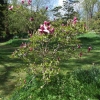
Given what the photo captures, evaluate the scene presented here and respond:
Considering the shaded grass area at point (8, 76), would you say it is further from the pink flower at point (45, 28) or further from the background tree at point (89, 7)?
the background tree at point (89, 7)

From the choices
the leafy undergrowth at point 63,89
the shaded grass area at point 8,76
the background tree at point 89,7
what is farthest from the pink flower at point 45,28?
the background tree at point 89,7

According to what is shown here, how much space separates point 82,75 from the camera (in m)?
6.94

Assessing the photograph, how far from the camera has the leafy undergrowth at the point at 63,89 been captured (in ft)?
18.6

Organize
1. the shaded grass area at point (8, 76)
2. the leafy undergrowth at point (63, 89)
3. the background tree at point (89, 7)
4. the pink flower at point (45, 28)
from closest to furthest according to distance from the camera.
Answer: the pink flower at point (45, 28) → the leafy undergrowth at point (63, 89) → the shaded grass area at point (8, 76) → the background tree at point (89, 7)

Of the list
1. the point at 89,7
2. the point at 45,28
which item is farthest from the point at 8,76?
the point at 89,7

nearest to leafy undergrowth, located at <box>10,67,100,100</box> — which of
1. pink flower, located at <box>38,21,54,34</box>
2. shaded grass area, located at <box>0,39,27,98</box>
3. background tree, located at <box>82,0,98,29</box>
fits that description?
shaded grass area, located at <box>0,39,27,98</box>

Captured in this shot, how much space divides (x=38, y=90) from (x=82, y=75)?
1687 mm

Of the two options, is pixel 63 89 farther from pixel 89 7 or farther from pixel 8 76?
pixel 89 7

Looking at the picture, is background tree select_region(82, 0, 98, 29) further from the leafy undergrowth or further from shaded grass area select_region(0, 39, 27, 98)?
the leafy undergrowth

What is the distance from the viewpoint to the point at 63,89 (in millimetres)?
5902

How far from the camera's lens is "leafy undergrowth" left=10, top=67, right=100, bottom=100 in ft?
18.6

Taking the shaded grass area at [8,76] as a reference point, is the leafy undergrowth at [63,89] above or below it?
above

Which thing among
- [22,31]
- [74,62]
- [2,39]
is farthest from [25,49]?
[22,31]

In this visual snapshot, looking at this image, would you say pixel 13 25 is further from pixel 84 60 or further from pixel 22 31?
pixel 84 60
